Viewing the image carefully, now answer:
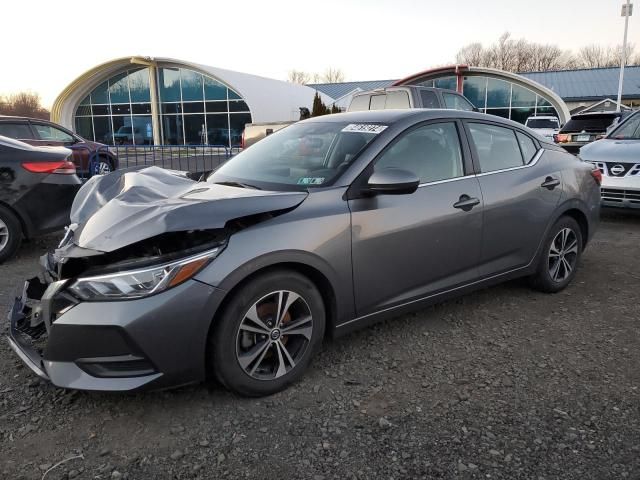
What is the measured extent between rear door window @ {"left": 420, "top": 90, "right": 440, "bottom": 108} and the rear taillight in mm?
7860

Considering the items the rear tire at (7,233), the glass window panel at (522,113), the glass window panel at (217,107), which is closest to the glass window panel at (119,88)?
the glass window panel at (217,107)

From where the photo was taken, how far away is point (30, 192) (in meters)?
5.54

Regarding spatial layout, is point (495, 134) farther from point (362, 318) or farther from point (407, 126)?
point (362, 318)

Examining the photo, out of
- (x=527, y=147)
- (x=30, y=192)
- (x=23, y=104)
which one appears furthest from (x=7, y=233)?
(x=23, y=104)

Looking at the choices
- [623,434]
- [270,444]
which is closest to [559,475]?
[623,434]

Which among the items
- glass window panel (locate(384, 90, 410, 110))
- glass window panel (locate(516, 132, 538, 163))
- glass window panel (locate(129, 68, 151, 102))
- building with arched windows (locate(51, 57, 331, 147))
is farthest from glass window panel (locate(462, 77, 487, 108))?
glass window panel (locate(516, 132, 538, 163))

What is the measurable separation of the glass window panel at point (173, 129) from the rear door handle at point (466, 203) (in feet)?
106

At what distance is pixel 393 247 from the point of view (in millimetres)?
3191

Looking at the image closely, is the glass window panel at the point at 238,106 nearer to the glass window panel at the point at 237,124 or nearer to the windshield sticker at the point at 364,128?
the glass window panel at the point at 237,124

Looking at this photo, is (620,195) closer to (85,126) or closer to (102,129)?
(102,129)

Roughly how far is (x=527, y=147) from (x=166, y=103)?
32.6 meters

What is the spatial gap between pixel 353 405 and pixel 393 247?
98 cm

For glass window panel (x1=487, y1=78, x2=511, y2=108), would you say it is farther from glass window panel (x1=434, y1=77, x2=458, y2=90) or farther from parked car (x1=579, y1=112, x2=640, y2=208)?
parked car (x1=579, y1=112, x2=640, y2=208)

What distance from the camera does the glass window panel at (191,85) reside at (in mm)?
32438
